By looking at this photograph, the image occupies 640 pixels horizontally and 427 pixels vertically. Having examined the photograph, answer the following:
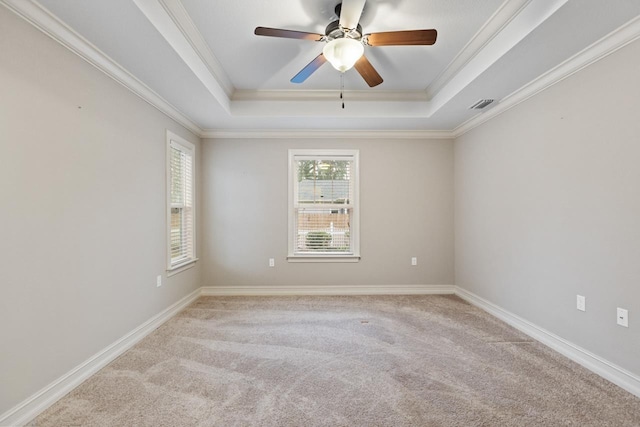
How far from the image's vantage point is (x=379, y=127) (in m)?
4.12

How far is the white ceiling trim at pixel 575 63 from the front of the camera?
6.37ft

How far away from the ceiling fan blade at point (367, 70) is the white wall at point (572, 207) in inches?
62.9

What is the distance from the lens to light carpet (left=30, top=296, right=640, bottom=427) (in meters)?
1.75

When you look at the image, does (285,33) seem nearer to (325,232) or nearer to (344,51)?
(344,51)

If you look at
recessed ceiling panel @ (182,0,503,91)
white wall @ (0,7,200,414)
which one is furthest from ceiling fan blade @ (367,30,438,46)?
white wall @ (0,7,200,414)

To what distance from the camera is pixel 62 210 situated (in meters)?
1.97

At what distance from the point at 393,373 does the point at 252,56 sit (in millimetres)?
3059

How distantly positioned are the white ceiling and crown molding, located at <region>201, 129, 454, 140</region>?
0.39 meters

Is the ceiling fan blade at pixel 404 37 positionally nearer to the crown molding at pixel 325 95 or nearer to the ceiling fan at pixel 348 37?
the ceiling fan at pixel 348 37

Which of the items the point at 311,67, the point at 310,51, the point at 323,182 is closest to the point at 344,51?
the point at 311,67

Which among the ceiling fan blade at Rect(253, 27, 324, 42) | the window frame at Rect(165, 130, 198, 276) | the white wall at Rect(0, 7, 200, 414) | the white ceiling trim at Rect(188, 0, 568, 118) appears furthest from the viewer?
the white ceiling trim at Rect(188, 0, 568, 118)

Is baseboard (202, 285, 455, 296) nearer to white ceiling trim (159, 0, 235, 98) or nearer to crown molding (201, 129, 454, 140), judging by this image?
crown molding (201, 129, 454, 140)

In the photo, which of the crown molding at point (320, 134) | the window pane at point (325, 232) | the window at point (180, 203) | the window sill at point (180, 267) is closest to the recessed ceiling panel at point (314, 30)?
the crown molding at point (320, 134)

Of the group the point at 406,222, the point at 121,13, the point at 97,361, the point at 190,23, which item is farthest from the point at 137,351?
the point at 406,222
